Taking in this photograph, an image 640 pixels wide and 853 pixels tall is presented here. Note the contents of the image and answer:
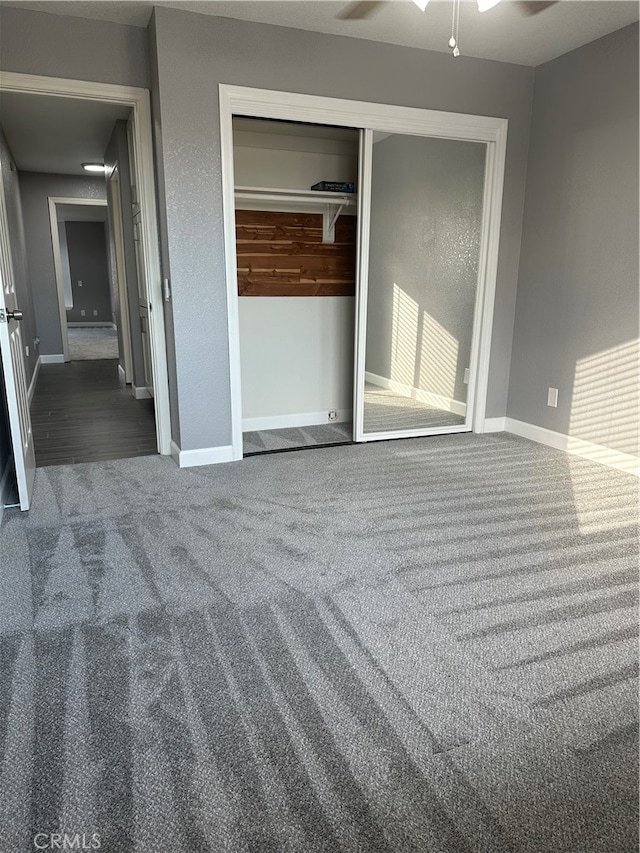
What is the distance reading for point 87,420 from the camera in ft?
15.1

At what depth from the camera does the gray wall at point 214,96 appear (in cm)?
302

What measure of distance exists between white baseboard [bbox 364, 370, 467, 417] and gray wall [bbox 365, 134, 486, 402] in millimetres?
39

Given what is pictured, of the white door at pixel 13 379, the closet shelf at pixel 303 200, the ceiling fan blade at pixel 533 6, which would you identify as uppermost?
the ceiling fan blade at pixel 533 6

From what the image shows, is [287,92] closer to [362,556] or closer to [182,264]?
[182,264]

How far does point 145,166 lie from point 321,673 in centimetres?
301

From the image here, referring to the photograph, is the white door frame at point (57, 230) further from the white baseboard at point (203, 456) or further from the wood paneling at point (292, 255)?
the white baseboard at point (203, 456)

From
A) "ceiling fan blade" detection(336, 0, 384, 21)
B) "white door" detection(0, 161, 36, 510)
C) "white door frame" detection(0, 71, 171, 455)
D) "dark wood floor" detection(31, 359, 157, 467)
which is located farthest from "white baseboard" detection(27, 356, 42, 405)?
"ceiling fan blade" detection(336, 0, 384, 21)

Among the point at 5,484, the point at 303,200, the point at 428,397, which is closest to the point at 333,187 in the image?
the point at 303,200

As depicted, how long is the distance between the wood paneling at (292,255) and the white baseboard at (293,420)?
0.94 meters

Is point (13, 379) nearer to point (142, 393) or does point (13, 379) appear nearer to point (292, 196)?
point (292, 196)

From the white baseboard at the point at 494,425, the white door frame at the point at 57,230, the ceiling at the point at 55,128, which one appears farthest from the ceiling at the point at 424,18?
the white door frame at the point at 57,230

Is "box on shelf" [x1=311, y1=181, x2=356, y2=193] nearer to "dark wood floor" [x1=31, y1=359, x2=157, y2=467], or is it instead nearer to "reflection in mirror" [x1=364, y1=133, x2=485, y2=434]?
"reflection in mirror" [x1=364, y1=133, x2=485, y2=434]

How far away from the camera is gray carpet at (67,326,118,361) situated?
8.30 m

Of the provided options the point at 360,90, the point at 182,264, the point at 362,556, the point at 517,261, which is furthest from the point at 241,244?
the point at 362,556
